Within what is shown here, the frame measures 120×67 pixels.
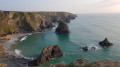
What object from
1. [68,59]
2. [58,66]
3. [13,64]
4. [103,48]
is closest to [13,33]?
[13,64]

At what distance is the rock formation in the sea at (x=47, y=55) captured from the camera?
1733 inches

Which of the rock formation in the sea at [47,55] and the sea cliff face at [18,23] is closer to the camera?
the rock formation in the sea at [47,55]

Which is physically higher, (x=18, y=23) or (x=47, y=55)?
(x=18, y=23)

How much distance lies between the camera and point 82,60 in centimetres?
2623

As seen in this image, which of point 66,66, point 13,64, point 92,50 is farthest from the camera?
point 92,50

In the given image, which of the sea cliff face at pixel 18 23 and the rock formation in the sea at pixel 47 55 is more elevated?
the sea cliff face at pixel 18 23

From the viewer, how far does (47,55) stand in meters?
47.8

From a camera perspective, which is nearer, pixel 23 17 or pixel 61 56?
pixel 61 56

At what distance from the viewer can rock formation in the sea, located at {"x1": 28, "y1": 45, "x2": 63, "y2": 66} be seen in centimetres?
4401

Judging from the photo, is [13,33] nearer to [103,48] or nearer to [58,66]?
[103,48]

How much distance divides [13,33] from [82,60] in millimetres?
82436

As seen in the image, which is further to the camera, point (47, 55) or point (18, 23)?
point (18, 23)

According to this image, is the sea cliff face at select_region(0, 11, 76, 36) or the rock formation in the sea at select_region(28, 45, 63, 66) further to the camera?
the sea cliff face at select_region(0, 11, 76, 36)

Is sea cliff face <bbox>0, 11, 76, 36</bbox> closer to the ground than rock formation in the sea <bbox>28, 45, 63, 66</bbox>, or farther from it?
farther from it
